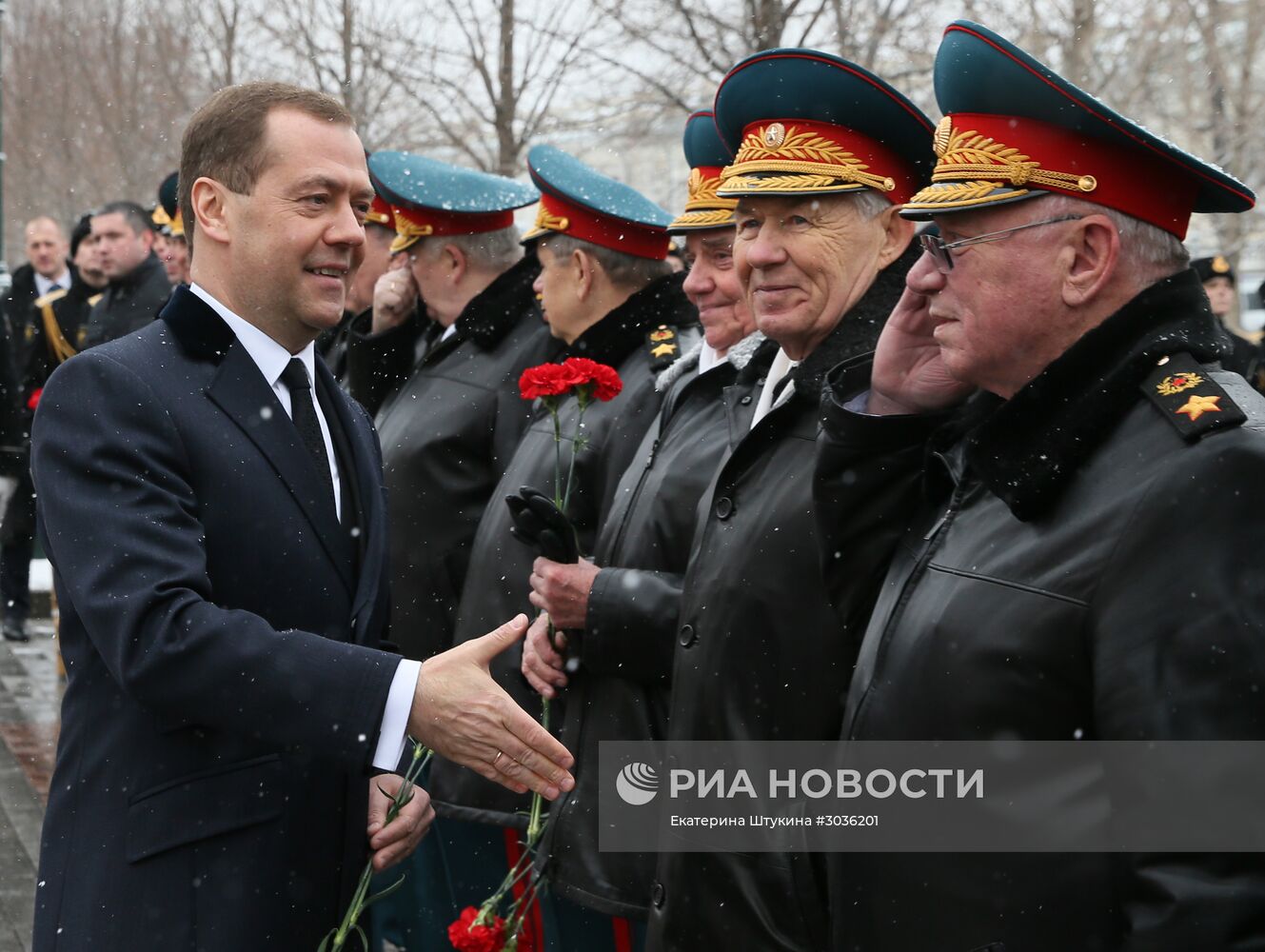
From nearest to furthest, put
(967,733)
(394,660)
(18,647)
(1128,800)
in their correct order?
(1128,800)
(967,733)
(394,660)
(18,647)

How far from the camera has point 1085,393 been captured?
2.33 m

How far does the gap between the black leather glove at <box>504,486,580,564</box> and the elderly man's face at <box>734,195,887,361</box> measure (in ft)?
2.52

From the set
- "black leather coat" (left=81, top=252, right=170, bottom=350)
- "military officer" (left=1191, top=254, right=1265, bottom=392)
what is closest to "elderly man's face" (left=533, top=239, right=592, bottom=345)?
"black leather coat" (left=81, top=252, right=170, bottom=350)

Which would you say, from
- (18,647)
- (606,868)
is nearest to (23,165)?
(18,647)

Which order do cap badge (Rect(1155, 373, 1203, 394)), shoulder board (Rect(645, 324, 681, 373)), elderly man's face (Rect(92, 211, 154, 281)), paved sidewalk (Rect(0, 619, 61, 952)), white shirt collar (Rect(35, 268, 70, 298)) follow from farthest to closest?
white shirt collar (Rect(35, 268, 70, 298))
elderly man's face (Rect(92, 211, 154, 281))
paved sidewalk (Rect(0, 619, 61, 952))
shoulder board (Rect(645, 324, 681, 373))
cap badge (Rect(1155, 373, 1203, 394))

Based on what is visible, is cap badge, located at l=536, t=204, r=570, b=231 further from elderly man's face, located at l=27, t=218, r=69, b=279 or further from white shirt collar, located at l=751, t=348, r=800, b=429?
elderly man's face, located at l=27, t=218, r=69, b=279

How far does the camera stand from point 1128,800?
2141 mm

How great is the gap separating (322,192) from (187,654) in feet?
2.91

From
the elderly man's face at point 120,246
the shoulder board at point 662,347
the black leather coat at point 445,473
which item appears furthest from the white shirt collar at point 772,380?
the elderly man's face at point 120,246

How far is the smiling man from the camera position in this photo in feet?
6.70

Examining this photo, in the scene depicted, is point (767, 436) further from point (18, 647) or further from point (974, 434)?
point (18, 647)

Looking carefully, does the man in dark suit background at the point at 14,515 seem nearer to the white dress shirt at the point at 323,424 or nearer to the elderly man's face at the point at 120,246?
the elderly man's face at the point at 120,246

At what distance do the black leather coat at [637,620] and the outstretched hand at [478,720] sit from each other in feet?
4.12

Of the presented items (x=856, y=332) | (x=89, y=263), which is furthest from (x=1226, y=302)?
(x=856, y=332)
